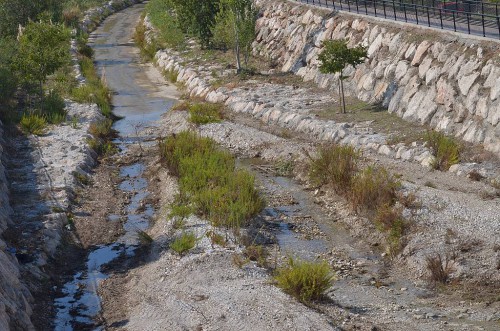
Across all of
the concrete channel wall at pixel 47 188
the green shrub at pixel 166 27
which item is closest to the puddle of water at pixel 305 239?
the concrete channel wall at pixel 47 188

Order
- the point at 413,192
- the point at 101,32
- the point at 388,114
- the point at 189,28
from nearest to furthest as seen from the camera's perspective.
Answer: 1. the point at 413,192
2. the point at 388,114
3. the point at 189,28
4. the point at 101,32

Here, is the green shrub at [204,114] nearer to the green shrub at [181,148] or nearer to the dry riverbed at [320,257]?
the green shrub at [181,148]

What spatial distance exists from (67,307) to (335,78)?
1986 centimetres

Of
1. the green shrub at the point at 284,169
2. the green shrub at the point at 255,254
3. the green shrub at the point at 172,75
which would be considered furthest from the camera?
the green shrub at the point at 172,75

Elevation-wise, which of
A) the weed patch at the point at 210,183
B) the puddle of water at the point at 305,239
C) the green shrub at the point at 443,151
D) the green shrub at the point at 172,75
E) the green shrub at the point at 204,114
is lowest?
the green shrub at the point at 172,75

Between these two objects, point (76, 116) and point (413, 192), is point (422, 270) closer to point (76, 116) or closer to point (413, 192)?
point (413, 192)

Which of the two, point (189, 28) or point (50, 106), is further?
point (189, 28)

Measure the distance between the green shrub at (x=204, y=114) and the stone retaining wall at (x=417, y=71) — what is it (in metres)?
4.92

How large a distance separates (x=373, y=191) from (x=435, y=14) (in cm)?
1345

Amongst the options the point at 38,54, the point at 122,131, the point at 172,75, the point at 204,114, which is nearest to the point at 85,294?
the point at 204,114

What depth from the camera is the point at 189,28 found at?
46.4 metres

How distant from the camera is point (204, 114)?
104 feet

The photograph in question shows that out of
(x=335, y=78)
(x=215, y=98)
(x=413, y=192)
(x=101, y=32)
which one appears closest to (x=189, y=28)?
(x=215, y=98)

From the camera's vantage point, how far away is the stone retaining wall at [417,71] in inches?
948
